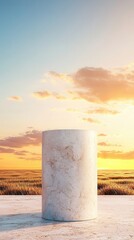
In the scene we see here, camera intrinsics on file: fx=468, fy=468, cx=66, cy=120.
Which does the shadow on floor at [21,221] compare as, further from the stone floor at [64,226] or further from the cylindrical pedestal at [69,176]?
the cylindrical pedestal at [69,176]

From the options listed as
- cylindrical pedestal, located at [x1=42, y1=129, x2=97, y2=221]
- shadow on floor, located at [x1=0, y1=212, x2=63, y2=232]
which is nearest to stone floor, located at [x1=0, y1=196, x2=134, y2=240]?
shadow on floor, located at [x1=0, y1=212, x2=63, y2=232]

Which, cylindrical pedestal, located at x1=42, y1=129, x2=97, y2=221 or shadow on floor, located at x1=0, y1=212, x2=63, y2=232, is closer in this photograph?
shadow on floor, located at x1=0, y1=212, x2=63, y2=232

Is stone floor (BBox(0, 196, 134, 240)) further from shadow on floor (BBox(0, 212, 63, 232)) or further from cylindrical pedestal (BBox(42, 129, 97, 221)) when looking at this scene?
cylindrical pedestal (BBox(42, 129, 97, 221))

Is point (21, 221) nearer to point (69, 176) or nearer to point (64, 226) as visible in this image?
point (64, 226)

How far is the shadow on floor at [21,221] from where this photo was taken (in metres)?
6.83

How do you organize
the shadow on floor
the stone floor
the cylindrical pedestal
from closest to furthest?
the stone floor < the shadow on floor < the cylindrical pedestal

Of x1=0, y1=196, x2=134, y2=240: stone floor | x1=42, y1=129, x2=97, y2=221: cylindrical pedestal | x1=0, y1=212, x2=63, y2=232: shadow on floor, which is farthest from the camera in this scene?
x1=42, y1=129, x2=97, y2=221: cylindrical pedestal

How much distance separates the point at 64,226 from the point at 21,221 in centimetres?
77

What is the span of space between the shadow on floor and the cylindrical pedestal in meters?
0.24

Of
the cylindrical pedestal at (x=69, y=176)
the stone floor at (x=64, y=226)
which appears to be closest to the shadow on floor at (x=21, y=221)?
the stone floor at (x=64, y=226)

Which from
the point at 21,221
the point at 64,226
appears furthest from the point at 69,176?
the point at 21,221

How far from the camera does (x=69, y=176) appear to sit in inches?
293

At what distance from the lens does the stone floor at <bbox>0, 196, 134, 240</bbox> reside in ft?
19.8

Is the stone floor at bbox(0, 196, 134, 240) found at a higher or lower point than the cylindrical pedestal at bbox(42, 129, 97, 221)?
lower
